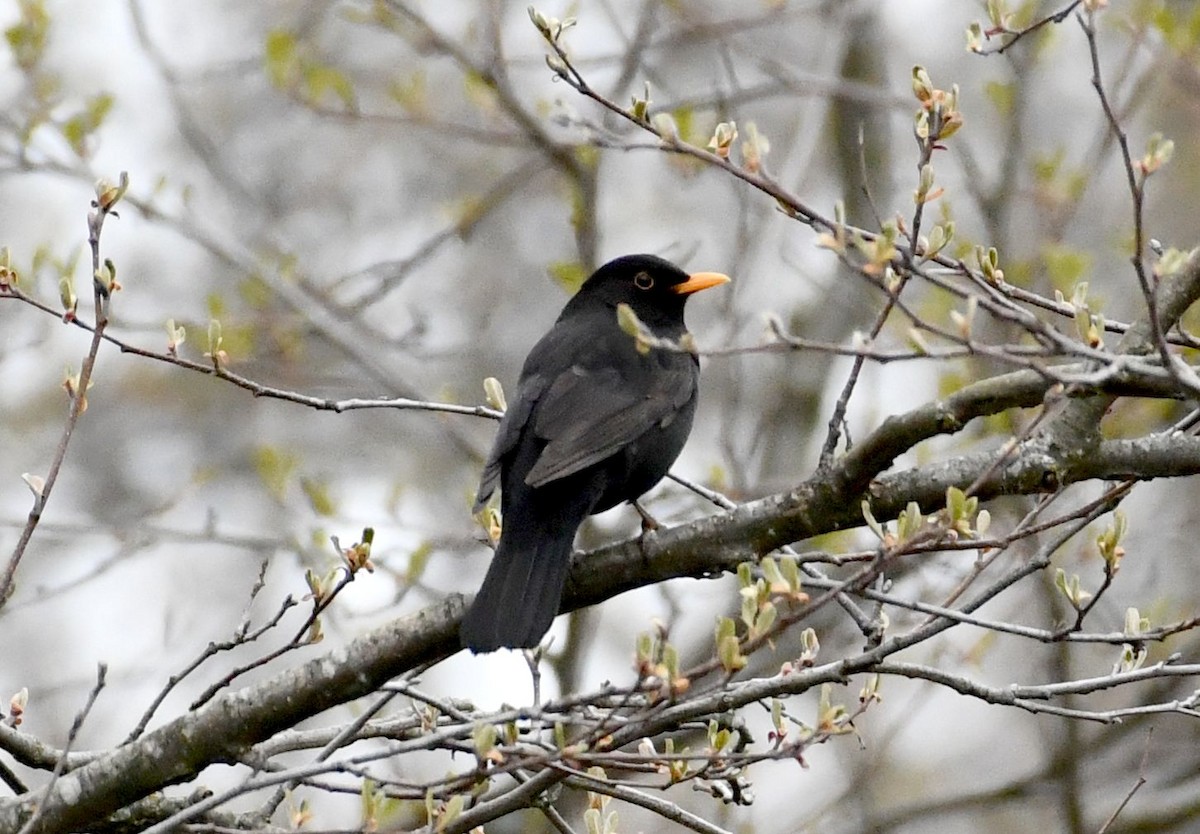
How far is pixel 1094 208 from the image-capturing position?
12.2 m

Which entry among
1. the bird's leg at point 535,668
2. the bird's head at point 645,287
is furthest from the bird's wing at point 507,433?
the bird's head at point 645,287

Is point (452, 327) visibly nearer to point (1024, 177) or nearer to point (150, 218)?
point (1024, 177)

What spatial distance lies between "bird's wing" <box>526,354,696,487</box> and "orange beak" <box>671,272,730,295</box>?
1.79 feet

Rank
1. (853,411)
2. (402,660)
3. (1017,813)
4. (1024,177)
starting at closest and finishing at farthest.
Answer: (402,660) < (853,411) < (1024,177) < (1017,813)

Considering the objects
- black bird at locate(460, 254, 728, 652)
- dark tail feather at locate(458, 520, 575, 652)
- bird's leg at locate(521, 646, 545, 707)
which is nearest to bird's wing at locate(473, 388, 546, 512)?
black bird at locate(460, 254, 728, 652)

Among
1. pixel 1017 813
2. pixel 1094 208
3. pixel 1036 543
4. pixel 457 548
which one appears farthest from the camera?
pixel 1017 813

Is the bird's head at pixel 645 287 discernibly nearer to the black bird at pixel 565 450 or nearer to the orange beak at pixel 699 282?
the orange beak at pixel 699 282

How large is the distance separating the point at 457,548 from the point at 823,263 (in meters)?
3.39

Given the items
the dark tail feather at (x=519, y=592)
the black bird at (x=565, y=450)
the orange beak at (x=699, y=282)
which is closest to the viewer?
the dark tail feather at (x=519, y=592)

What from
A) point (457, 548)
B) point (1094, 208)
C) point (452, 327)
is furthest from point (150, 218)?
point (1094, 208)

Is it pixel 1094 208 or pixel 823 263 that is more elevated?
pixel 1094 208

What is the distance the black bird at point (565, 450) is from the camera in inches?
151

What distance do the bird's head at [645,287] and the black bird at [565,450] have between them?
0.15 meters

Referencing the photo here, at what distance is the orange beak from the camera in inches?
226
